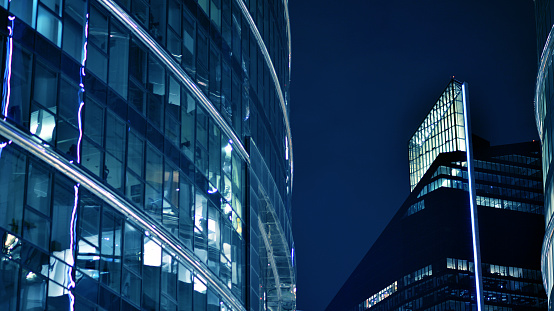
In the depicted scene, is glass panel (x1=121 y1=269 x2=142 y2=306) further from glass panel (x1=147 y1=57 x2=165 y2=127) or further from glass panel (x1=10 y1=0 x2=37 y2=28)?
glass panel (x1=10 y1=0 x2=37 y2=28)

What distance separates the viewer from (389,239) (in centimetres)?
19412

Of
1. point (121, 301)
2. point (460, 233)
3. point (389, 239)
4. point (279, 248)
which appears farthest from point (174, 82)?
point (389, 239)

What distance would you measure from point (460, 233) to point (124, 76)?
152m

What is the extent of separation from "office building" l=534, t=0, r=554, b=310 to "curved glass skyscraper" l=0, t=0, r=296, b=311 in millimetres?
13726

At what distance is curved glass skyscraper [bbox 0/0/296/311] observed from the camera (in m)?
23.1

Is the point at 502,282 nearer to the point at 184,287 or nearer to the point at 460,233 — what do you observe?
the point at 460,233

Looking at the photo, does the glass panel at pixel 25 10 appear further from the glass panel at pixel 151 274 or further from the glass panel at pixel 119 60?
the glass panel at pixel 151 274

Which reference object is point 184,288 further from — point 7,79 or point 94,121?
point 7,79

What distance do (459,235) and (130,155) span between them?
5986 inches

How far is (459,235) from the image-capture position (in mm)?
174750

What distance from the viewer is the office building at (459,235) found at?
170 meters

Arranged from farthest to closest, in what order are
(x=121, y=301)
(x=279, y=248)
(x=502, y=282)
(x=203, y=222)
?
(x=502, y=282) < (x=279, y=248) < (x=203, y=222) < (x=121, y=301)

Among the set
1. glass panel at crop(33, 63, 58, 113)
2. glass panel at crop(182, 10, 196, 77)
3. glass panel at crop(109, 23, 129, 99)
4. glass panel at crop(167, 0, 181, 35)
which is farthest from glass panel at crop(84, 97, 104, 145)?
glass panel at crop(182, 10, 196, 77)

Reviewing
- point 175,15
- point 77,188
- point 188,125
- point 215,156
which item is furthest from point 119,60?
point 215,156
